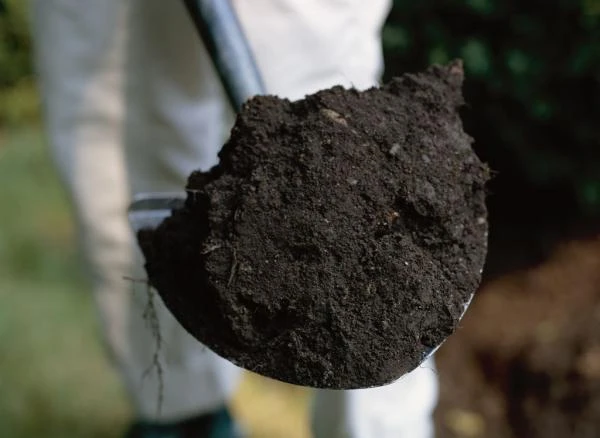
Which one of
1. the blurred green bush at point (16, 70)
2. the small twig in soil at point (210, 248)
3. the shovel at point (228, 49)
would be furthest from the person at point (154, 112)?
the blurred green bush at point (16, 70)

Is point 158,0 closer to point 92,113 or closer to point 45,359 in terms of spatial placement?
point 92,113

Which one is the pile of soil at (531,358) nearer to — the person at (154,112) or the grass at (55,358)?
the grass at (55,358)

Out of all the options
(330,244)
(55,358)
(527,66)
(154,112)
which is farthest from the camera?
(55,358)

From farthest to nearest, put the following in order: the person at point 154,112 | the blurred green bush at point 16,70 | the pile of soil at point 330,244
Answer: the blurred green bush at point 16,70 < the person at point 154,112 < the pile of soil at point 330,244

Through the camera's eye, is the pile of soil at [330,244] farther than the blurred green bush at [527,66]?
No

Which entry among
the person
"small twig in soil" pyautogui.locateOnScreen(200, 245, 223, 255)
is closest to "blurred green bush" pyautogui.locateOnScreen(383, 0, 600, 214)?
the person

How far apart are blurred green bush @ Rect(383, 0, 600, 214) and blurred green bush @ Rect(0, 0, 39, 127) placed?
146 cm

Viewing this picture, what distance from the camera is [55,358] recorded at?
5.99ft

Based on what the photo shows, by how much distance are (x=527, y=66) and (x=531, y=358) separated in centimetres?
65

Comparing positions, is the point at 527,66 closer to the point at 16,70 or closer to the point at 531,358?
the point at 531,358

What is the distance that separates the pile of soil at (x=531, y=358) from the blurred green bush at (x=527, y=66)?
0.23 m

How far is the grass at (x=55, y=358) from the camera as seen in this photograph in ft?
5.56

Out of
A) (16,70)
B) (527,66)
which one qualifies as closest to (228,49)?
(527,66)

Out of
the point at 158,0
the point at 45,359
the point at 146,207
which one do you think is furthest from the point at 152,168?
the point at 45,359
